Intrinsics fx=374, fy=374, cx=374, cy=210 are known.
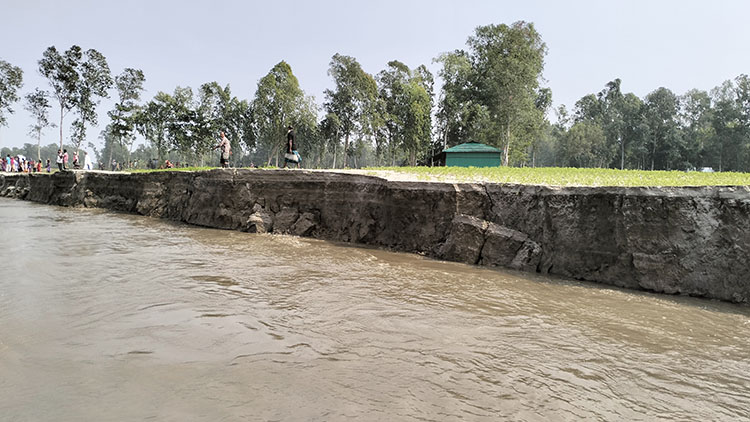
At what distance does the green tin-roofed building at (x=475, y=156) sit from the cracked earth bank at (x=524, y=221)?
14843 mm

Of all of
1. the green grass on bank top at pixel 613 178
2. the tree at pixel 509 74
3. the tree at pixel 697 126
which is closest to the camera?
the green grass on bank top at pixel 613 178

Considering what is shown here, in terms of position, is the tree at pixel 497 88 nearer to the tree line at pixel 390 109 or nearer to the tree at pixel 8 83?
the tree line at pixel 390 109

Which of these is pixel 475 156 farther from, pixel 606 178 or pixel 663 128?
pixel 663 128

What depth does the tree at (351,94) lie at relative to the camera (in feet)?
129

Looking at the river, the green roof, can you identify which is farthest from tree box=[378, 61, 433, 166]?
the river

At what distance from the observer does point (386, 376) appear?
3.09 m

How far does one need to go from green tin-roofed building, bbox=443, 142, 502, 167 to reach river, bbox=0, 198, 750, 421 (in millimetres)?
17912

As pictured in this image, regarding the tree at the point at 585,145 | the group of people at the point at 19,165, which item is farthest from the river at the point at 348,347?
the tree at the point at 585,145

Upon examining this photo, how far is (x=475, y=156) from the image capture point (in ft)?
78.7

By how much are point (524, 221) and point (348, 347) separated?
5812 millimetres

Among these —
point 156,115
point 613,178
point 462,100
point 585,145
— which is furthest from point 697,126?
point 156,115

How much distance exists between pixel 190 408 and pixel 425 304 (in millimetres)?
3224

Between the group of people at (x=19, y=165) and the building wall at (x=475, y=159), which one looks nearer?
the building wall at (x=475, y=159)

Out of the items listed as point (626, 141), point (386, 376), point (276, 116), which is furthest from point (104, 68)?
point (626, 141)
